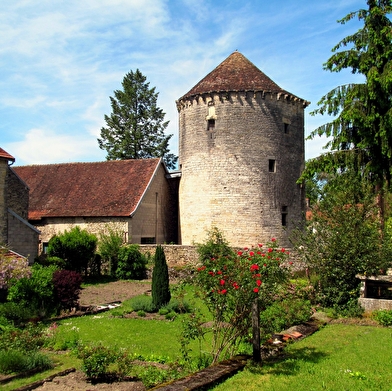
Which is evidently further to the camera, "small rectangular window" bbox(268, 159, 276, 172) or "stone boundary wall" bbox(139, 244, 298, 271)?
"small rectangular window" bbox(268, 159, 276, 172)

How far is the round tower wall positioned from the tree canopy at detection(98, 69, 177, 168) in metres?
14.6

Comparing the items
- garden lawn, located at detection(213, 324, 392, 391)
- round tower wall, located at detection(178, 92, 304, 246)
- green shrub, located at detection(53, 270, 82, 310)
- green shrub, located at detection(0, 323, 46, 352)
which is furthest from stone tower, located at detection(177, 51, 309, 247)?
green shrub, located at detection(0, 323, 46, 352)

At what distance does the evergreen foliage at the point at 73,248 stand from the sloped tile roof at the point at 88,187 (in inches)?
111

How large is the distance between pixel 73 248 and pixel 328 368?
53.4 feet

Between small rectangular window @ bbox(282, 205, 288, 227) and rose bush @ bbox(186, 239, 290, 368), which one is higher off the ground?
→ small rectangular window @ bbox(282, 205, 288, 227)

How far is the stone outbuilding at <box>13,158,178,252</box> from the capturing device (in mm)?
24984

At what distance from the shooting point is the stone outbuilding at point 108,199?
24984 millimetres

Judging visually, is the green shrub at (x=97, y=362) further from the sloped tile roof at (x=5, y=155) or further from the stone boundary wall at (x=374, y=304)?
the sloped tile roof at (x=5, y=155)

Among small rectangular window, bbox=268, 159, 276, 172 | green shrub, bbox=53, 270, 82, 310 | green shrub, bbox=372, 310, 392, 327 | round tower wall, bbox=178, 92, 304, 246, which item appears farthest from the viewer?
small rectangular window, bbox=268, 159, 276, 172

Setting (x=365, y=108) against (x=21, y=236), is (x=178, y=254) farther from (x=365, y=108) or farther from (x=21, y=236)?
(x=365, y=108)

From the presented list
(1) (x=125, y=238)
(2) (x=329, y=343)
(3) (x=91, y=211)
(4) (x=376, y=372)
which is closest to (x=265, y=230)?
(1) (x=125, y=238)

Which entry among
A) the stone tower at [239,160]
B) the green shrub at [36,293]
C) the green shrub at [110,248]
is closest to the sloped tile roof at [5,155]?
the green shrub at [36,293]

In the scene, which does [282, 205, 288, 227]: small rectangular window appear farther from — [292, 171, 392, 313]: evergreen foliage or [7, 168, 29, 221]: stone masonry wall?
[7, 168, 29, 221]: stone masonry wall

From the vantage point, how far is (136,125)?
41031 mm
